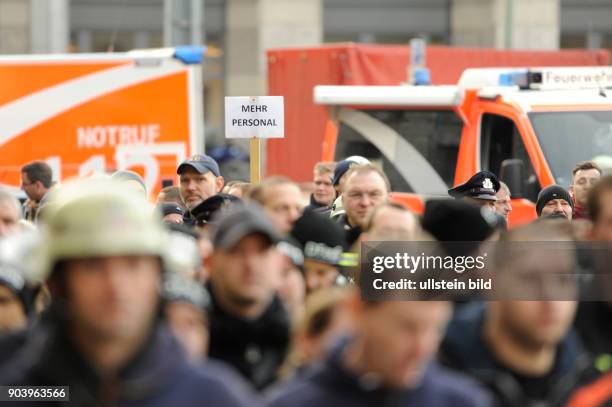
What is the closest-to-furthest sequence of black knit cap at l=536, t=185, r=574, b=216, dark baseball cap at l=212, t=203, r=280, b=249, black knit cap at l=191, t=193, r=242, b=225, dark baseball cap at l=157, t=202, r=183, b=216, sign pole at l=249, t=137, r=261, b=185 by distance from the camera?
dark baseball cap at l=212, t=203, r=280, b=249
black knit cap at l=191, t=193, r=242, b=225
dark baseball cap at l=157, t=202, r=183, b=216
black knit cap at l=536, t=185, r=574, b=216
sign pole at l=249, t=137, r=261, b=185

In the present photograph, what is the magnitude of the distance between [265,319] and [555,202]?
5.93 m

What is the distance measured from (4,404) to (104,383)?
1.89 ft

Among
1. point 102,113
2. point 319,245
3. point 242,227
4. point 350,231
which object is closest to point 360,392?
point 242,227

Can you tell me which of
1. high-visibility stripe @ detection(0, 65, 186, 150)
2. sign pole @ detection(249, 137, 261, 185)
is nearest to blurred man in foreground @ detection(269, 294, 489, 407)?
sign pole @ detection(249, 137, 261, 185)

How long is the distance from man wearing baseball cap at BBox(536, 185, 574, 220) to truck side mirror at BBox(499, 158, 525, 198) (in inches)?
51.5

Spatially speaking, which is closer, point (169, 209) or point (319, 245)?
point (319, 245)

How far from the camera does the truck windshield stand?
12.2m

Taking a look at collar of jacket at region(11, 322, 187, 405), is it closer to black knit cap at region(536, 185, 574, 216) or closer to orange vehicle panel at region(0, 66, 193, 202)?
black knit cap at region(536, 185, 574, 216)

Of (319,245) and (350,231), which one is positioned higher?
(319,245)

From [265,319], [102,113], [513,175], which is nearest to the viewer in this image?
[265,319]

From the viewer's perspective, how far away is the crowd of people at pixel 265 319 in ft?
11.3

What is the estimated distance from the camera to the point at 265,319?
187 inches

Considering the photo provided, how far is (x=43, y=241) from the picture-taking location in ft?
11.9

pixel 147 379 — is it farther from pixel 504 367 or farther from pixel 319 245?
pixel 319 245
